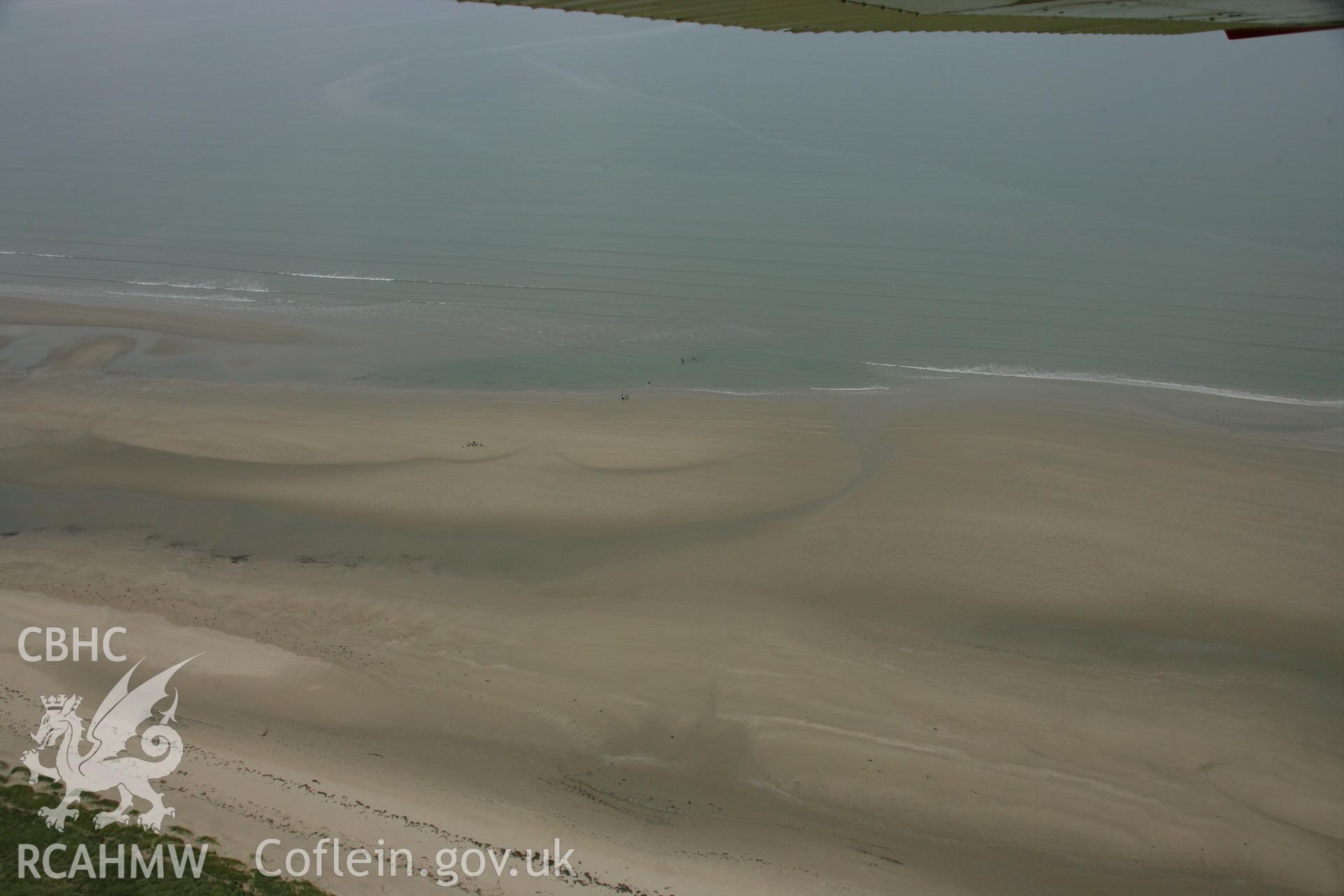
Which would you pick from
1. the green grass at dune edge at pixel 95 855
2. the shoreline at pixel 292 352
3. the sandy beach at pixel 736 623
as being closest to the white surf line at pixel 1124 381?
the shoreline at pixel 292 352

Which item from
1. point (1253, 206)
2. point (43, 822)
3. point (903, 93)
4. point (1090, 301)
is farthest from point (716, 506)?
point (903, 93)

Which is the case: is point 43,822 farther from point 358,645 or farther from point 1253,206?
point 1253,206

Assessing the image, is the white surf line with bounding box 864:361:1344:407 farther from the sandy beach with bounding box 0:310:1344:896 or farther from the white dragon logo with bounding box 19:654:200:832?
the white dragon logo with bounding box 19:654:200:832

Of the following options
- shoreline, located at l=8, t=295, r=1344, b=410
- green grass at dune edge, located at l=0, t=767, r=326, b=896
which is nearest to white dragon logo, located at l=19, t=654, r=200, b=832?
green grass at dune edge, located at l=0, t=767, r=326, b=896

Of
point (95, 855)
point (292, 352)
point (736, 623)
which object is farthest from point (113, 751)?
A: point (292, 352)

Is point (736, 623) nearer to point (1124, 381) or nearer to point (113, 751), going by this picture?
point (113, 751)

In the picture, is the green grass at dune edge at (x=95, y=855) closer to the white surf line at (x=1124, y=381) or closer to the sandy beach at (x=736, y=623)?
the sandy beach at (x=736, y=623)
